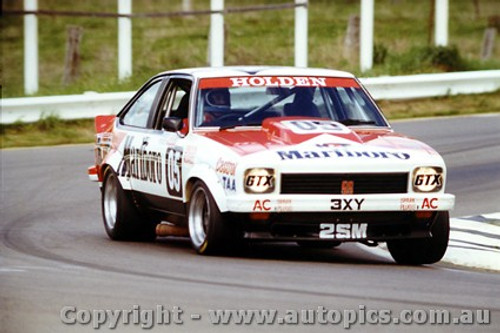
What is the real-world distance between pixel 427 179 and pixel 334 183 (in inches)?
29.0

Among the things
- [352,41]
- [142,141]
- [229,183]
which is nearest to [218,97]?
[142,141]

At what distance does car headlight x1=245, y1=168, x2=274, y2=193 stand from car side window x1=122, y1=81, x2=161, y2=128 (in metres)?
2.32

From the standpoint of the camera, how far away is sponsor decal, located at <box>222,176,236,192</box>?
1049cm

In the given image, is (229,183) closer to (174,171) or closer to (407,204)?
(174,171)

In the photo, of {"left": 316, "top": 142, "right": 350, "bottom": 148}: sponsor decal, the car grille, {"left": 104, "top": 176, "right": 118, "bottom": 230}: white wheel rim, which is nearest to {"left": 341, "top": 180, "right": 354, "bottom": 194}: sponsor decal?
the car grille

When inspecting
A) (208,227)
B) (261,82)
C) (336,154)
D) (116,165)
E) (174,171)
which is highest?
(261,82)

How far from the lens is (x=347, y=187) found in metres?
10.5

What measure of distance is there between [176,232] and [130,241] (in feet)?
3.09

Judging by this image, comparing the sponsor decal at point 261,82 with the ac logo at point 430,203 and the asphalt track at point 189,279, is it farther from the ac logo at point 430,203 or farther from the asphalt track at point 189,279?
the ac logo at point 430,203

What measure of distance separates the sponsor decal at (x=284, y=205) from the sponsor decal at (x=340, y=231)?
0.29 m

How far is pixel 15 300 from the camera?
28.2 ft

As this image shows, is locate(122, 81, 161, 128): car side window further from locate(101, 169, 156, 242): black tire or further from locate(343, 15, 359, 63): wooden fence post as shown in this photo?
locate(343, 15, 359, 63): wooden fence post

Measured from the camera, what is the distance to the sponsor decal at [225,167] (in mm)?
10500

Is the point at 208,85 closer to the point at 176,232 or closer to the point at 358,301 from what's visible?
the point at 176,232
